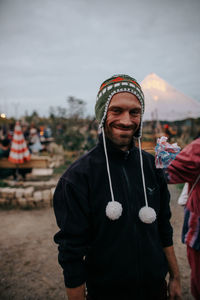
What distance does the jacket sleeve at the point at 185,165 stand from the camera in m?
1.48

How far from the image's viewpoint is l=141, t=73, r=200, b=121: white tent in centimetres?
482

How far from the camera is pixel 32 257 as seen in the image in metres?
3.07

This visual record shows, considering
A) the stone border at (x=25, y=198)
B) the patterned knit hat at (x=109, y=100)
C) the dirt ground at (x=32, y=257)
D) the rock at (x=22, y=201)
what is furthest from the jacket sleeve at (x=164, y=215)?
the rock at (x=22, y=201)

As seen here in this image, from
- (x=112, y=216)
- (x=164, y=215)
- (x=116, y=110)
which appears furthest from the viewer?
→ (x=164, y=215)

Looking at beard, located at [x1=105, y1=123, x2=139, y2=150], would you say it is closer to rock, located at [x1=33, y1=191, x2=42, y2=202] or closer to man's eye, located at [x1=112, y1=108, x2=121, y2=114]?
man's eye, located at [x1=112, y1=108, x2=121, y2=114]

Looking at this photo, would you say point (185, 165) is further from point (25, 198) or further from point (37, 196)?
point (25, 198)

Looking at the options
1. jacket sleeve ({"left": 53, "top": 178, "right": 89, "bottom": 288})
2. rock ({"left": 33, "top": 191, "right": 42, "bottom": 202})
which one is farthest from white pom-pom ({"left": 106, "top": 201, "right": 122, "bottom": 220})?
rock ({"left": 33, "top": 191, "right": 42, "bottom": 202})

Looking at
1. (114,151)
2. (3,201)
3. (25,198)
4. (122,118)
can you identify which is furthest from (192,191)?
(3,201)

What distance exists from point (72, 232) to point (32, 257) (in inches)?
100

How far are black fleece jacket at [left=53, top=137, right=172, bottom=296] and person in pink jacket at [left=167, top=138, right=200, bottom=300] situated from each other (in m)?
0.42

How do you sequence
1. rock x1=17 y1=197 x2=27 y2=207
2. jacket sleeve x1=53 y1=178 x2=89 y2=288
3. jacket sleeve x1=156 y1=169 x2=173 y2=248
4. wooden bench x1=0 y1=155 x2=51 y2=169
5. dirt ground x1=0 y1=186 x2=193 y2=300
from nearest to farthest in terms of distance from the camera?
jacket sleeve x1=53 y1=178 x2=89 y2=288 < jacket sleeve x1=156 y1=169 x2=173 y2=248 < dirt ground x1=0 y1=186 x2=193 y2=300 < rock x1=17 y1=197 x2=27 y2=207 < wooden bench x1=0 y1=155 x2=51 y2=169

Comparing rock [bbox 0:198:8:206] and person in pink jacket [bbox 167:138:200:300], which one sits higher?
person in pink jacket [bbox 167:138:200:300]

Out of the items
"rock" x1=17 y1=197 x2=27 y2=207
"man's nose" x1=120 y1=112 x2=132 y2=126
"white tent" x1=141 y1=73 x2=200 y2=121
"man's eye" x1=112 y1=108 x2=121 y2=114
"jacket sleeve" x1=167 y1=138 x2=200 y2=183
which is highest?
"white tent" x1=141 y1=73 x2=200 y2=121

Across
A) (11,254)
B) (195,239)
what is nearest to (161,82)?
(195,239)
